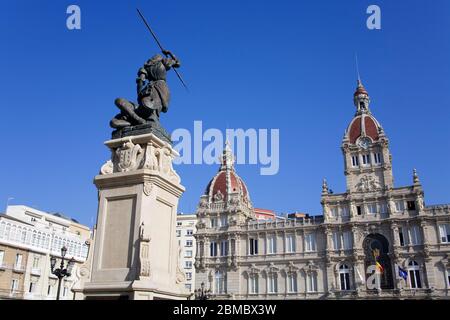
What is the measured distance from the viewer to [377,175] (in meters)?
48.7

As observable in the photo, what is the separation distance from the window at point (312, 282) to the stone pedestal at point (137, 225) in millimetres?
43401

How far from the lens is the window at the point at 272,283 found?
163 feet

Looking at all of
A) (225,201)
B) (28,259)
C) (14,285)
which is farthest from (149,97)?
(225,201)

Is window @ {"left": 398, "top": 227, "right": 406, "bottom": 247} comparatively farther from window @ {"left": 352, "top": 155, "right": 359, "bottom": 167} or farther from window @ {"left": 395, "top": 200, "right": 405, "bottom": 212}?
window @ {"left": 352, "top": 155, "right": 359, "bottom": 167}

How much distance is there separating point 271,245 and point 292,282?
204 inches

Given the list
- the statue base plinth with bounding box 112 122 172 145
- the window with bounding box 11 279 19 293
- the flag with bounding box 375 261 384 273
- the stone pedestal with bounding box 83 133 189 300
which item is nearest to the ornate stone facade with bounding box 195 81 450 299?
the flag with bounding box 375 261 384 273

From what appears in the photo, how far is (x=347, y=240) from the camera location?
157ft

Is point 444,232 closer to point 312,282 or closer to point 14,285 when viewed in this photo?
point 312,282

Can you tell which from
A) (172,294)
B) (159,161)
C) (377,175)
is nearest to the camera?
(172,294)

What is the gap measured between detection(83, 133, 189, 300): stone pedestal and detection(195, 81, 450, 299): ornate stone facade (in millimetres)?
40895

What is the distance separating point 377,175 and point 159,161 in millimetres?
45270

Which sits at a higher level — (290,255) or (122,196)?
(290,255)
